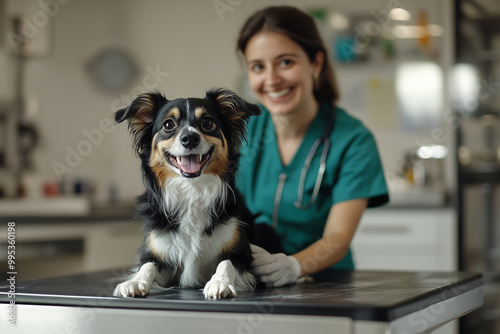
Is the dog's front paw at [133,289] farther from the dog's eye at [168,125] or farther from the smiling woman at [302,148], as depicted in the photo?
the smiling woman at [302,148]

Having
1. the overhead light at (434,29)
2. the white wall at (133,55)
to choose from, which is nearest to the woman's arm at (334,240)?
the white wall at (133,55)

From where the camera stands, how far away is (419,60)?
3.94 m

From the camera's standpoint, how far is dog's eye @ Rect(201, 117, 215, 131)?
3.48 feet

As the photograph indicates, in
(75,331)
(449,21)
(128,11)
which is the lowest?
(75,331)

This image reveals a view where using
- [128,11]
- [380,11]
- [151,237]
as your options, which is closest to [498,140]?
[380,11]

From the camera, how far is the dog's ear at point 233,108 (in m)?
1.11

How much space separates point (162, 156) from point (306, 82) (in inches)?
27.4

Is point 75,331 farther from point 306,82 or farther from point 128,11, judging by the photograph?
point 128,11

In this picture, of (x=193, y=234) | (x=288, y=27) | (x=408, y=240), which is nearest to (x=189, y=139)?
(x=193, y=234)

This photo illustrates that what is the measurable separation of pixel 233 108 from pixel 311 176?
23.7 inches

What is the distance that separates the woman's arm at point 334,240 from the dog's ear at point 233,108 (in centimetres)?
35

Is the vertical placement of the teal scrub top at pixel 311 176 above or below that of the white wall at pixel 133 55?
below

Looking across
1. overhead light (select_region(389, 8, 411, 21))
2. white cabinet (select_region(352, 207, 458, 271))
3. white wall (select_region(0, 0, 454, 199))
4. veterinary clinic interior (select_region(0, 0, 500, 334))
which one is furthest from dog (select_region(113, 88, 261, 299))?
overhead light (select_region(389, 8, 411, 21))

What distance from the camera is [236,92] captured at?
8.48 ft
